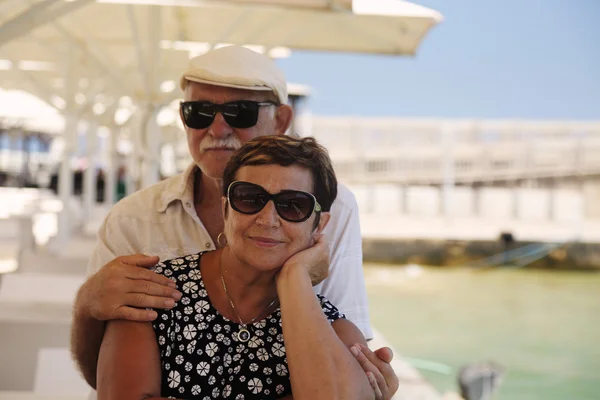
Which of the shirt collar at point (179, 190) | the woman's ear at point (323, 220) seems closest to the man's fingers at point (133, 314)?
the woman's ear at point (323, 220)

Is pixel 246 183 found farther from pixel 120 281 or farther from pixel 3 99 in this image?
pixel 3 99

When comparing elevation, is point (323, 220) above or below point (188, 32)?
below

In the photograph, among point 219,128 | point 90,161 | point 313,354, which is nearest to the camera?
point 313,354

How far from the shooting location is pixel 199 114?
1.92 meters

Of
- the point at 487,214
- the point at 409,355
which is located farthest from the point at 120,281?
the point at 487,214

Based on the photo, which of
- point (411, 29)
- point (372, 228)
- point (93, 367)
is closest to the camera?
point (93, 367)

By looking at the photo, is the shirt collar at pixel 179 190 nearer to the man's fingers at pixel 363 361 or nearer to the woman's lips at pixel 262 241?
the woman's lips at pixel 262 241

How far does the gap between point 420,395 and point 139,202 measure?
5.56 feet

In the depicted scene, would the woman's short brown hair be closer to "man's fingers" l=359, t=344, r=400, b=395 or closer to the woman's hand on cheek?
the woman's hand on cheek

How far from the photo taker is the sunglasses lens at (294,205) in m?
1.55

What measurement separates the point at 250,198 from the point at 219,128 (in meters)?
0.39

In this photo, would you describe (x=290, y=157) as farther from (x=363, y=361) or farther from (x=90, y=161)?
(x=90, y=161)

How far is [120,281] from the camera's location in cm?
157

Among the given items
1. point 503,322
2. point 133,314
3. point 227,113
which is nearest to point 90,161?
point 227,113
